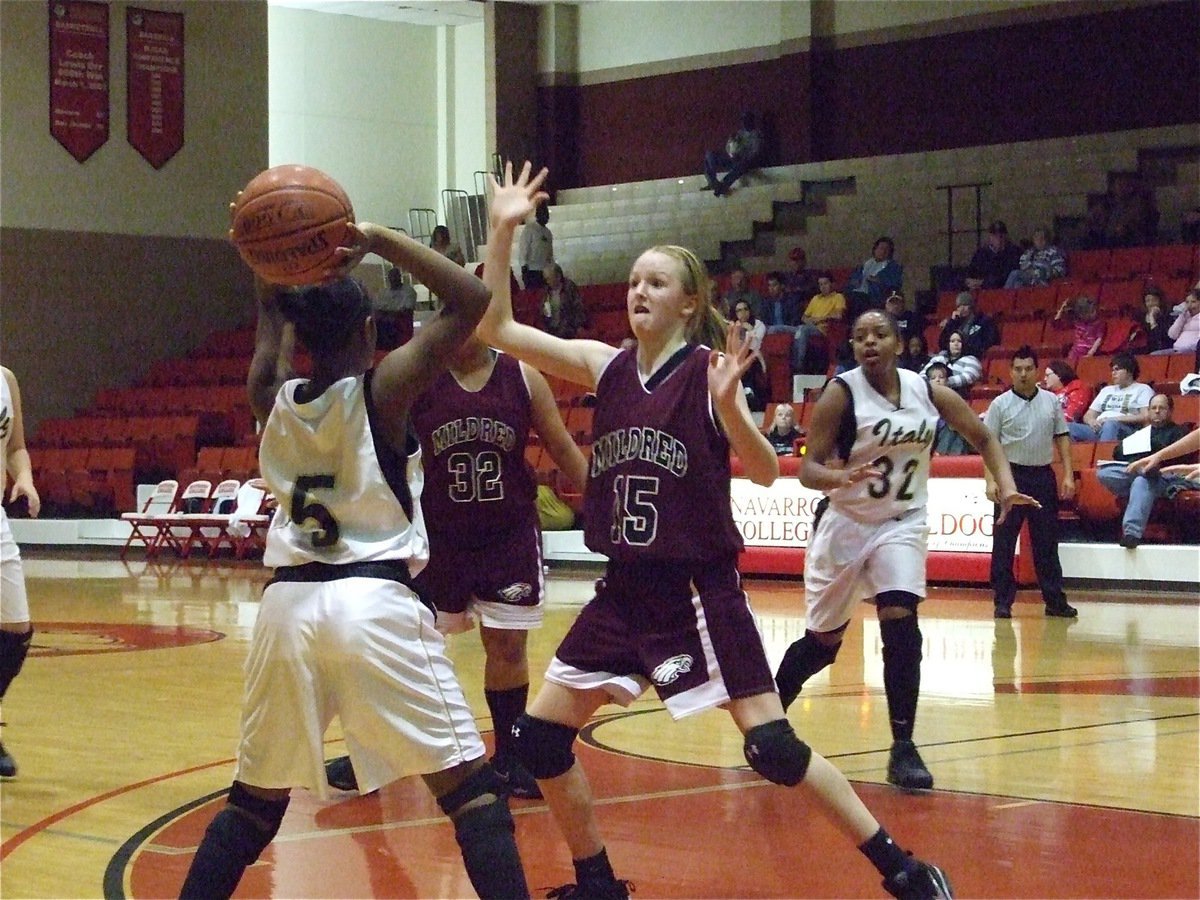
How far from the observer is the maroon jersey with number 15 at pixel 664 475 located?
4340mm

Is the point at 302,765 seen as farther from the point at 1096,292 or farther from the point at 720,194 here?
the point at 720,194

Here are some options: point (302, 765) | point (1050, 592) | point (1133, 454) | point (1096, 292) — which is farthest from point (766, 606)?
point (302, 765)

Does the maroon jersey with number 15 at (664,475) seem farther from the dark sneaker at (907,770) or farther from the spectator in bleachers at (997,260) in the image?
the spectator in bleachers at (997,260)

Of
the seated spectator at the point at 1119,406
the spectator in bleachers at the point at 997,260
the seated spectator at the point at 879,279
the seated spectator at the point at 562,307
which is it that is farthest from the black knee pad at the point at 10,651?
the spectator in bleachers at the point at 997,260

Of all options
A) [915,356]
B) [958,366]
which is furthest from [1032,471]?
[915,356]

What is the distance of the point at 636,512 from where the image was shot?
4.37 metres

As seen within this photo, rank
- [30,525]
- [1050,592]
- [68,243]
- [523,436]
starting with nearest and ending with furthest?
[523,436] < [1050,592] < [30,525] < [68,243]

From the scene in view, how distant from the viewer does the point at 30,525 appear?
808 inches

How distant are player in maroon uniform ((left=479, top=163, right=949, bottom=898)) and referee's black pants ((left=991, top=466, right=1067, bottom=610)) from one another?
767cm

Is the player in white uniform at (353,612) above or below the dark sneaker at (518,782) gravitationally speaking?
above

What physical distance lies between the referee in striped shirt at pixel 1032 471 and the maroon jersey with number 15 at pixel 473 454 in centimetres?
667

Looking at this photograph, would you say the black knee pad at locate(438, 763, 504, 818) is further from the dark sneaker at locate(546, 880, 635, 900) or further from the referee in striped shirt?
the referee in striped shirt

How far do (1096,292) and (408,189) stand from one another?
14.7 meters

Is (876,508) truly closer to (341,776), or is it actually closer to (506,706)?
(506,706)
